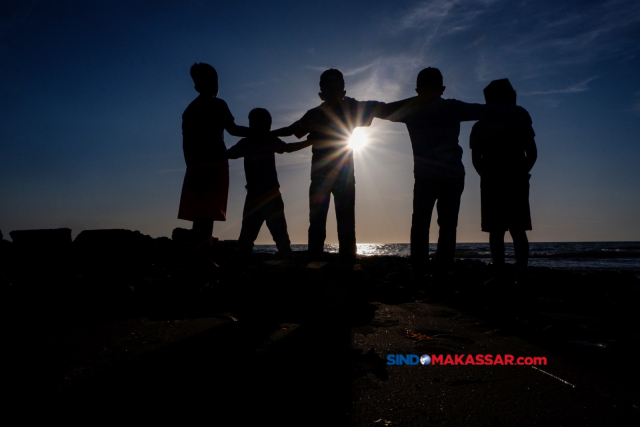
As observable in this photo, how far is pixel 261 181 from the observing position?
4.45m

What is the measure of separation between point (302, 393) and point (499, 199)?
3097 mm

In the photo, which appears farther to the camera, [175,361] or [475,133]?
[475,133]

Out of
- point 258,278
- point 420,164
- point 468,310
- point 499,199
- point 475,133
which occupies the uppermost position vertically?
point 475,133

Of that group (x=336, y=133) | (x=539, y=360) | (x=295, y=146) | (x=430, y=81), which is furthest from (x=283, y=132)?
(x=539, y=360)

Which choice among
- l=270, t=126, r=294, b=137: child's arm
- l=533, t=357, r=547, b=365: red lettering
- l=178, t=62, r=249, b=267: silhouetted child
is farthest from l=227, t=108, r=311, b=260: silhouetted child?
l=533, t=357, r=547, b=365: red lettering

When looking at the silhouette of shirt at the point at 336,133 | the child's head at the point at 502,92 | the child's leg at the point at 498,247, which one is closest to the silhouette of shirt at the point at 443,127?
the child's head at the point at 502,92

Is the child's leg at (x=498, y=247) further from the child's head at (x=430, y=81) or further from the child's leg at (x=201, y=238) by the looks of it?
the child's leg at (x=201, y=238)

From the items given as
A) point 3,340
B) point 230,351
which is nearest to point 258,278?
point 230,351

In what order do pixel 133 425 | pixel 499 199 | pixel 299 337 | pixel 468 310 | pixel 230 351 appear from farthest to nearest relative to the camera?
pixel 499 199 < pixel 468 310 < pixel 299 337 < pixel 230 351 < pixel 133 425

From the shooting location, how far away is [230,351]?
5.44 feet

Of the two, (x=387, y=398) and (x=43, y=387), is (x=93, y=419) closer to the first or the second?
(x=43, y=387)

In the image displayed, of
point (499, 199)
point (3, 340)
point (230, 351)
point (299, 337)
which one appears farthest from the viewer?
point (499, 199)

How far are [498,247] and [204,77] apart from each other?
350 cm

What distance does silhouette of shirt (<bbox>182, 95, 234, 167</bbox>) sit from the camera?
12.2 ft
